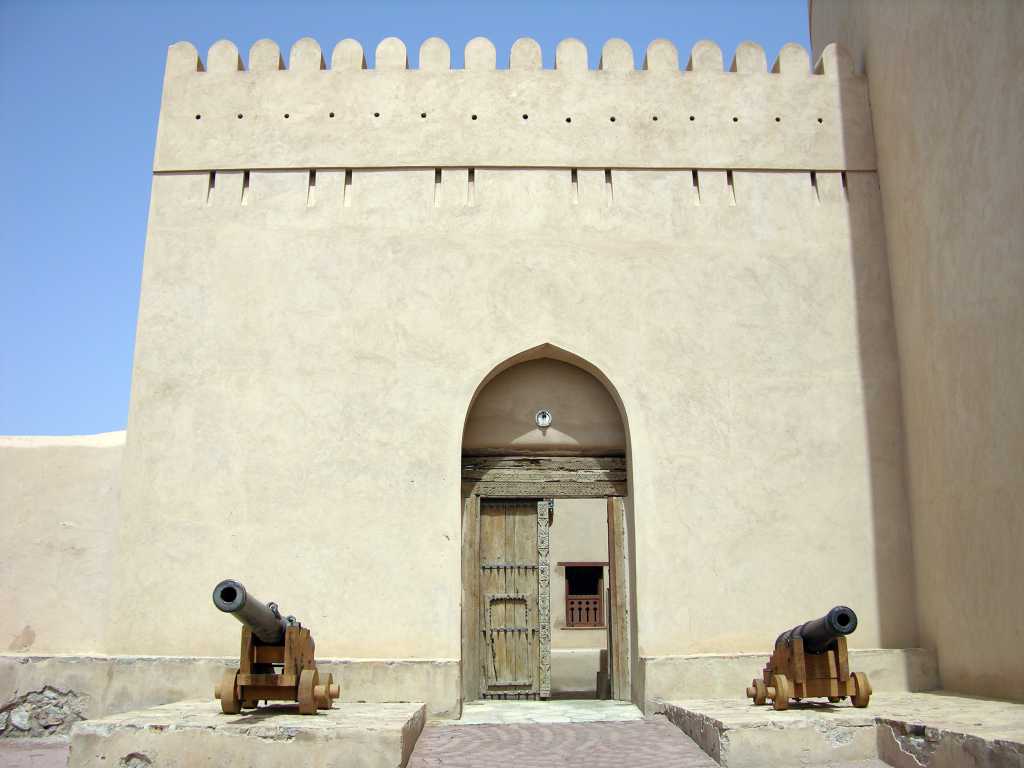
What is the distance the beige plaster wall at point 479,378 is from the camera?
8.00 metres

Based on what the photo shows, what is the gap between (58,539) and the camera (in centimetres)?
827

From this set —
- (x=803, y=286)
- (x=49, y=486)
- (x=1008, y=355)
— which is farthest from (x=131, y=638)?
(x=1008, y=355)

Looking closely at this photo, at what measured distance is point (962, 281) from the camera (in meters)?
7.45

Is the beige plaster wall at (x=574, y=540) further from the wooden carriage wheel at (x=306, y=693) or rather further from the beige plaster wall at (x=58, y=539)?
the wooden carriage wheel at (x=306, y=693)

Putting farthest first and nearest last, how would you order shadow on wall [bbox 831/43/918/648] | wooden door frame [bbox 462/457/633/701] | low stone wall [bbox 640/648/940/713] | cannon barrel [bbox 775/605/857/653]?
1. wooden door frame [bbox 462/457/633/701]
2. shadow on wall [bbox 831/43/918/648]
3. low stone wall [bbox 640/648/940/713]
4. cannon barrel [bbox 775/605/857/653]

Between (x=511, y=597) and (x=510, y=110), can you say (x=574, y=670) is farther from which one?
(x=510, y=110)

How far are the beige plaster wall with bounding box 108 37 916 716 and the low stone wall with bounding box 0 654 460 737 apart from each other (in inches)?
9.4

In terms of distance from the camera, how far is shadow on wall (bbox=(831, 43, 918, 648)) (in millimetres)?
8172

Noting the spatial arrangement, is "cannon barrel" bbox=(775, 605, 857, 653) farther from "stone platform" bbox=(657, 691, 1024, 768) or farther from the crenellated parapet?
the crenellated parapet

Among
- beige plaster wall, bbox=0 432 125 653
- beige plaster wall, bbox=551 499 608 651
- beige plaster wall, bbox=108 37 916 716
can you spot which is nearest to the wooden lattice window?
beige plaster wall, bbox=551 499 608 651

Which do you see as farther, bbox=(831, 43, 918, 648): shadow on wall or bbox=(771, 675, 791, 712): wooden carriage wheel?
bbox=(831, 43, 918, 648): shadow on wall

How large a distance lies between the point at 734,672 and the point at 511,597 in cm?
211

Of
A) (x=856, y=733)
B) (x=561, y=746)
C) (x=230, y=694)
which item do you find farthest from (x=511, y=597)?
(x=856, y=733)

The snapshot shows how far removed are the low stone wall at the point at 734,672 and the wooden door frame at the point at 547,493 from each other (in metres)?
0.90
